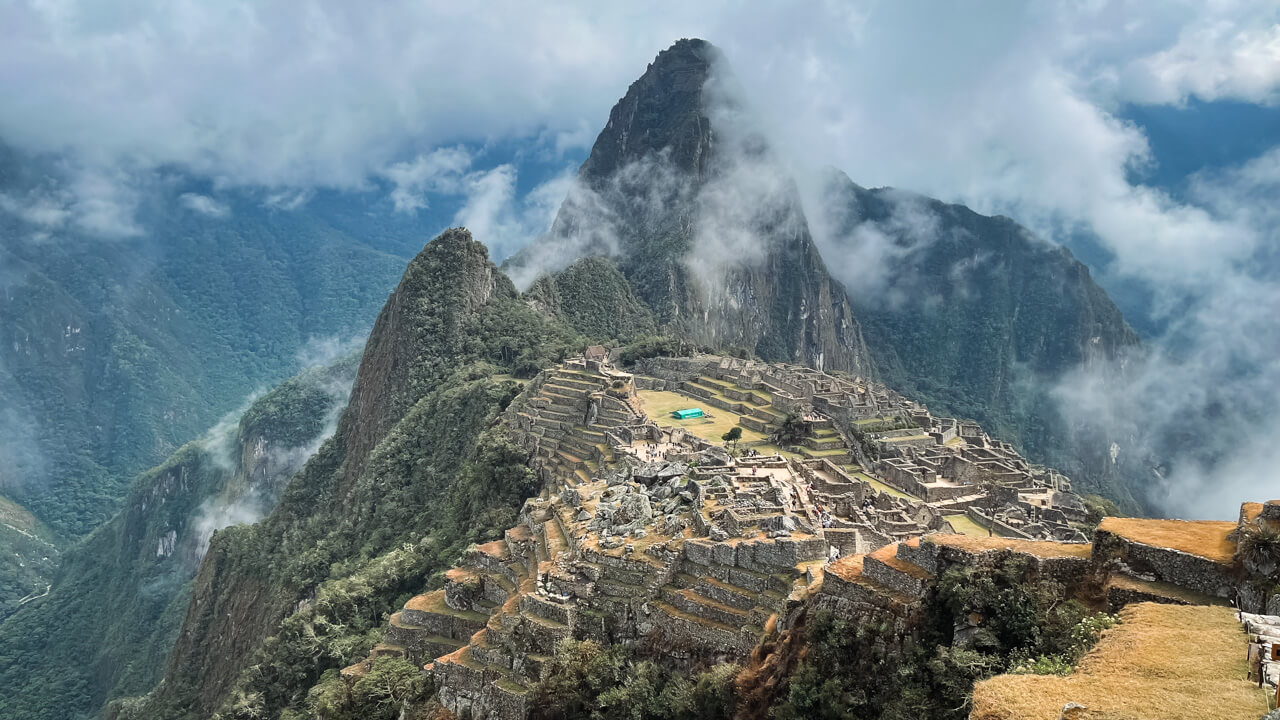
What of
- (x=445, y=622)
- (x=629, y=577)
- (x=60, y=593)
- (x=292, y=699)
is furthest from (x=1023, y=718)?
(x=60, y=593)

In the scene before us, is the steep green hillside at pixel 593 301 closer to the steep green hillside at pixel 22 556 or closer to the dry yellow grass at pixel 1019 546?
the steep green hillside at pixel 22 556

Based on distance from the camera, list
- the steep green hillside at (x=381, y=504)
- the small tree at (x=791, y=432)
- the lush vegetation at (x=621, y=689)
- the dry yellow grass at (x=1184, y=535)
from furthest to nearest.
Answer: the small tree at (x=791, y=432) < the steep green hillside at (x=381, y=504) < the lush vegetation at (x=621, y=689) < the dry yellow grass at (x=1184, y=535)

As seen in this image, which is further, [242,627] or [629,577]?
[242,627]

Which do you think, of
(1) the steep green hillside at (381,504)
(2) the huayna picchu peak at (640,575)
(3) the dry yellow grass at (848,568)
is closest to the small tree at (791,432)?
(2) the huayna picchu peak at (640,575)

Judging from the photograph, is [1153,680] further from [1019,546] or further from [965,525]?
[965,525]

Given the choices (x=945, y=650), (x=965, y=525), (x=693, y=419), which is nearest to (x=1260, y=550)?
(x=945, y=650)

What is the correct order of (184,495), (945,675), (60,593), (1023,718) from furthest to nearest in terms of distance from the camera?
(184,495) < (60,593) < (945,675) < (1023,718)

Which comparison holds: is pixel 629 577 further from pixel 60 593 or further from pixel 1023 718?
pixel 60 593
